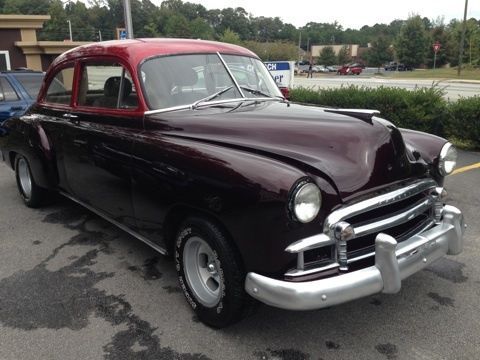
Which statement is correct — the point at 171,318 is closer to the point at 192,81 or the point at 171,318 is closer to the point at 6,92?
the point at 192,81

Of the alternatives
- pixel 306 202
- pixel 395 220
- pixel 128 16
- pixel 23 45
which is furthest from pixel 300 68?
pixel 306 202

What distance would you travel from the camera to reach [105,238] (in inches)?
A: 184

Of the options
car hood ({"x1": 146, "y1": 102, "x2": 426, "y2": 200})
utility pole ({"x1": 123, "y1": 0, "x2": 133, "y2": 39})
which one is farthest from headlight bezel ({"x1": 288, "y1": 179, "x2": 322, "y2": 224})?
utility pole ({"x1": 123, "y1": 0, "x2": 133, "y2": 39})

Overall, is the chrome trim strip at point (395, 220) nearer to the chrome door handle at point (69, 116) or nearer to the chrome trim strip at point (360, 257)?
the chrome trim strip at point (360, 257)

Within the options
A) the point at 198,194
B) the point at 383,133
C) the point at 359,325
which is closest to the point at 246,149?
the point at 198,194

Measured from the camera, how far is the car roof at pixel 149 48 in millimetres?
3762

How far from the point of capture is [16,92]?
9008 mm

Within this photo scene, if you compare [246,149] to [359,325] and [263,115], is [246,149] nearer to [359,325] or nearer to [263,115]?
[263,115]

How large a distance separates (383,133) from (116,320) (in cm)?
221

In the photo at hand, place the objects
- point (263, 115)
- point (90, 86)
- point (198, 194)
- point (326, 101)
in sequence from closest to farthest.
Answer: point (198, 194), point (263, 115), point (90, 86), point (326, 101)

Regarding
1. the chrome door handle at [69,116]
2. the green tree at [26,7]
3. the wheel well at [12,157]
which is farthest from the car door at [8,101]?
the green tree at [26,7]

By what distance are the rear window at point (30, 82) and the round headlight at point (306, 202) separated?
8.06 metres

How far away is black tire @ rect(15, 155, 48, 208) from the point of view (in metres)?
5.46

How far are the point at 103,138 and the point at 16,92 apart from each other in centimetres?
630
